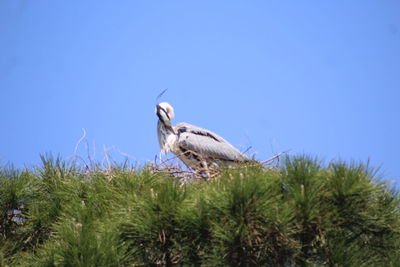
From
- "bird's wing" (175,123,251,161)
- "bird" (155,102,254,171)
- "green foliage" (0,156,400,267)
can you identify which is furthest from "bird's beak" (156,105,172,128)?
"green foliage" (0,156,400,267)

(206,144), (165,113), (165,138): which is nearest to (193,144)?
(206,144)

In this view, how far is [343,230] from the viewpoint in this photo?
3.40 meters

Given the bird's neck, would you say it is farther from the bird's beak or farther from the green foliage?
the green foliage

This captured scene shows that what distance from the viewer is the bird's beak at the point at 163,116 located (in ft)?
20.6

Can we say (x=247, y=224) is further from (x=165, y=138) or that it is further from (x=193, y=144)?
(x=165, y=138)

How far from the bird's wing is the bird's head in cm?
19

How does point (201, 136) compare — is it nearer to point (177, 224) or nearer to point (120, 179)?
point (120, 179)

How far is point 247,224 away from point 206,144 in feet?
9.26

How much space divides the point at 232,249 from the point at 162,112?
331 centimetres

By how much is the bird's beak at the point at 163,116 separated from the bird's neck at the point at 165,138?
5cm

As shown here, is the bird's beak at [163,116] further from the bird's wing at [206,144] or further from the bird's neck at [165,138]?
the bird's wing at [206,144]

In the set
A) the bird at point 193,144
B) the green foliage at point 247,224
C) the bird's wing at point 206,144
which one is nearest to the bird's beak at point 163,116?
the bird at point 193,144

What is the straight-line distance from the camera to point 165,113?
21.0 ft

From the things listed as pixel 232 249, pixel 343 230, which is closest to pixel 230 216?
pixel 232 249
